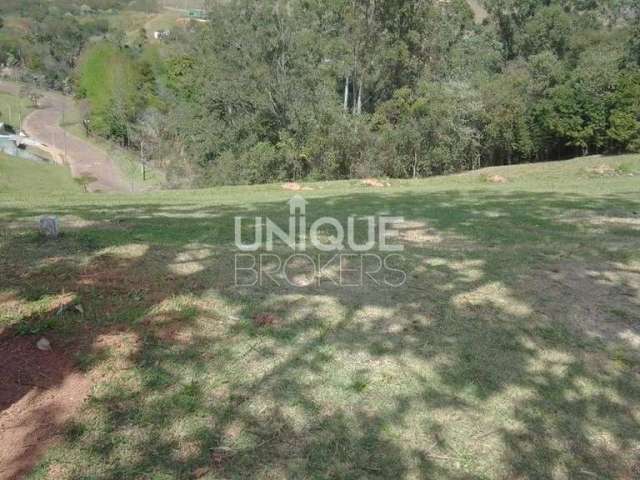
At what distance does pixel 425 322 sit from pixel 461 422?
927mm

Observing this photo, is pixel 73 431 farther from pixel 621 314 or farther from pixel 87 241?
pixel 621 314

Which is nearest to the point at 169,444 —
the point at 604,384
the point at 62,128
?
the point at 604,384

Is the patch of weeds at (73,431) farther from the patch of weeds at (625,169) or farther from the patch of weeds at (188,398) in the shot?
the patch of weeds at (625,169)

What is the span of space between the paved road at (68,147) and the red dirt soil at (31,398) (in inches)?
1245

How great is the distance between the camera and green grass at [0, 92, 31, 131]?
57.5m

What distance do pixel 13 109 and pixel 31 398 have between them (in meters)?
70.8

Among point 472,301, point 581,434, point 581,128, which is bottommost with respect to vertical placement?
point 581,434

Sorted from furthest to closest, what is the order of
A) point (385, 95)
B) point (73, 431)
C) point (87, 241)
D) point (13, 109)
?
1. point (13, 109)
2. point (385, 95)
3. point (87, 241)
4. point (73, 431)

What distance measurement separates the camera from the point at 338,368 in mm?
2930

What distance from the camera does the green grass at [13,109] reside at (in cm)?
5751

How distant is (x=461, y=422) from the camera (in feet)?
8.44

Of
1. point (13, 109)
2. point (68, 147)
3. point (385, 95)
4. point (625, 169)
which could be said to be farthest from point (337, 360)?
point (13, 109)

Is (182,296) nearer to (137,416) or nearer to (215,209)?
(137,416)

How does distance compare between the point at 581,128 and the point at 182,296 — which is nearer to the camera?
the point at 182,296
